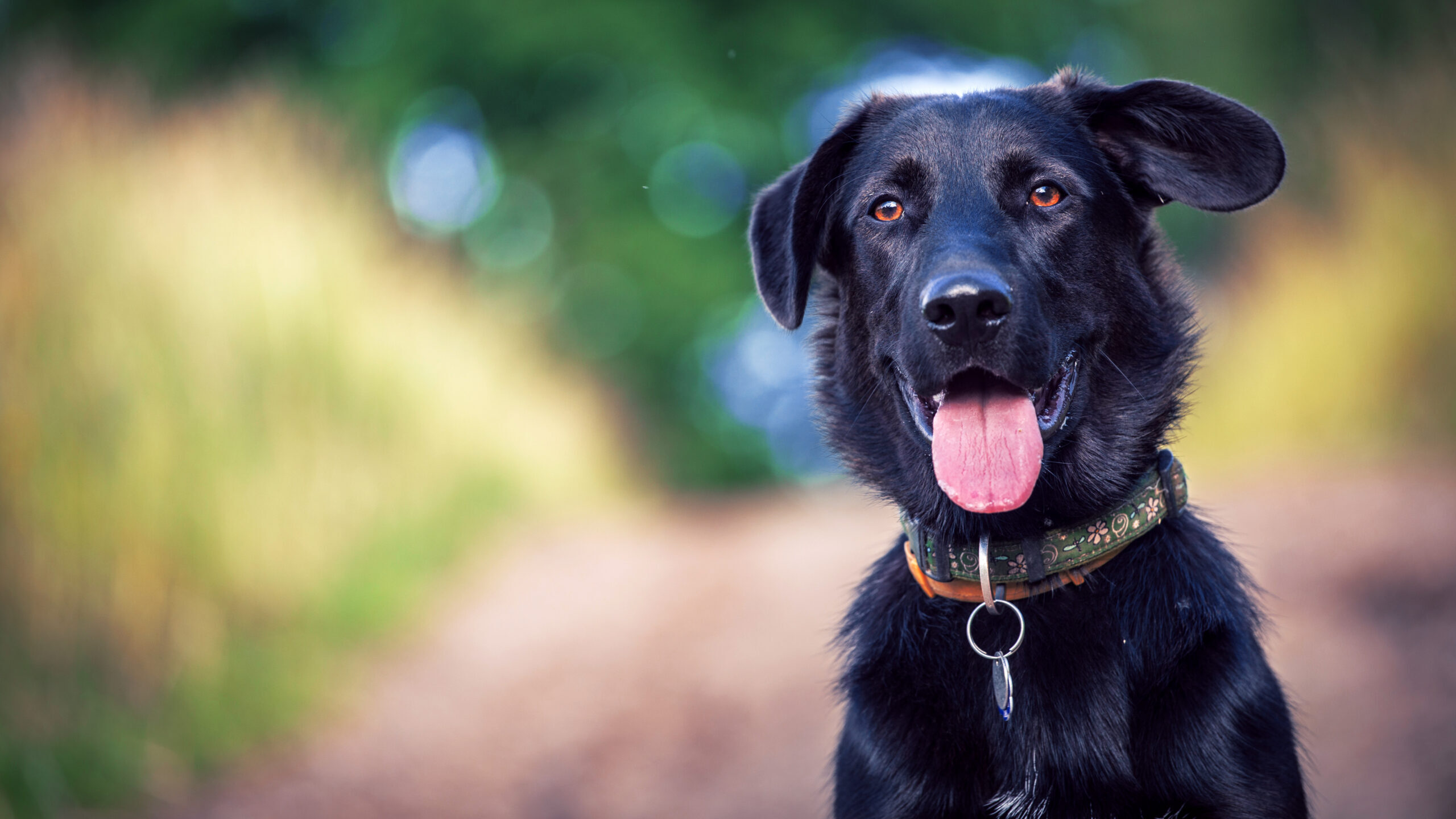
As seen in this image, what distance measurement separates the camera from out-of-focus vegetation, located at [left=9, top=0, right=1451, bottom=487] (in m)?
11.9

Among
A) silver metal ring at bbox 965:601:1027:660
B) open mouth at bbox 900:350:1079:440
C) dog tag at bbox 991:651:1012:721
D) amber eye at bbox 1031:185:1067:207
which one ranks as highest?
amber eye at bbox 1031:185:1067:207

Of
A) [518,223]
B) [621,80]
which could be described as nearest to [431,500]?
[518,223]

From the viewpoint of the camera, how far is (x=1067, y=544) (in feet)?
6.48

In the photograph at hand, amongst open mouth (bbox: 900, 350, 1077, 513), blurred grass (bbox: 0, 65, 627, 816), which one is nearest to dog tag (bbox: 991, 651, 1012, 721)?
open mouth (bbox: 900, 350, 1077, 513)

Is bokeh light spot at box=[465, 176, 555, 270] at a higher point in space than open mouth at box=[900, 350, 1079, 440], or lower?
higher

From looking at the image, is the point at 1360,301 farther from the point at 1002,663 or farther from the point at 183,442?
the point at 183,442

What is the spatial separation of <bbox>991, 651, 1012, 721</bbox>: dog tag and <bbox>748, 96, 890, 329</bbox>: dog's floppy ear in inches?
39.7

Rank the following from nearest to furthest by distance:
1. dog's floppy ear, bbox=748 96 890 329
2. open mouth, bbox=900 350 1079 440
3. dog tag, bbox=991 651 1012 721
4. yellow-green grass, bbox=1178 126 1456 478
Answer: dog tag, bbox=991 651 1012 721, open mouth, bbox=900 350 1079 440, dog's floppy ear, bbox=748 96 890 329, yellow-green grass, bbox=1178 126 1456 478

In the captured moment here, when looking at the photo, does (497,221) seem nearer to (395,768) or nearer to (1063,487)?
(395,768)

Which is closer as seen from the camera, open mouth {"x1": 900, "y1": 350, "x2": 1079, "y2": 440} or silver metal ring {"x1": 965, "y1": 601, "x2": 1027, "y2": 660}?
silver metal ring {"x1": 965, "y1": 601, "x2": 1027, "y2": 660}

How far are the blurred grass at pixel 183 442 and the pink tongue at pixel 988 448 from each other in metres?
2.76

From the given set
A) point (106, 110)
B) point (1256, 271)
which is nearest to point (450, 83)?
point (106, 110)

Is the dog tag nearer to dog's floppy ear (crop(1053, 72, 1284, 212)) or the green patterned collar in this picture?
the green patterned collar

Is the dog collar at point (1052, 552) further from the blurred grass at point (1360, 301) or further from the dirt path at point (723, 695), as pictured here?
the blurred grass at point (1360, 301)
